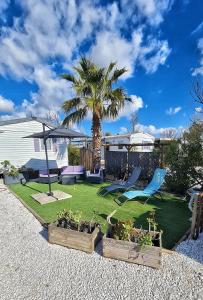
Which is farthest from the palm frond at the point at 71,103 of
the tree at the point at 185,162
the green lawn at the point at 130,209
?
the tree at the point at 185,162

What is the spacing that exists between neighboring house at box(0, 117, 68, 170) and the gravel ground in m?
8.70

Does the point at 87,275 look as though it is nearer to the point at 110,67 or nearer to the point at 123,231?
the point at 123,231

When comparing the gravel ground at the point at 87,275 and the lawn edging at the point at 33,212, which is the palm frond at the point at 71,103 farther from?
the gravel ground at the point at 87,275

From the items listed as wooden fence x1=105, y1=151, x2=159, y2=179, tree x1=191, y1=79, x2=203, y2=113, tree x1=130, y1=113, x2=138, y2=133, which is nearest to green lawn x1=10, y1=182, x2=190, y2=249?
wooden fence x1=105, y1=151, x2=159, y2=179

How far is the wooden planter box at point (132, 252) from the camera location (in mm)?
2748

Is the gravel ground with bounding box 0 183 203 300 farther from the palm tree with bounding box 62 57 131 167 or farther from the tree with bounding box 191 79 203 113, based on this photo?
the palm tree with bounding box 62 57 131 167

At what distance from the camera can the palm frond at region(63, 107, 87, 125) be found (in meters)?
8.96

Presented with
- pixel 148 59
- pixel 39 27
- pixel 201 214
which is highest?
pixel 148 59

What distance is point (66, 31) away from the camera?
757 centimetres

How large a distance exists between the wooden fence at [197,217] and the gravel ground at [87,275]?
0.53 ft

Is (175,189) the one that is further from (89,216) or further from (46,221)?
(46,221)

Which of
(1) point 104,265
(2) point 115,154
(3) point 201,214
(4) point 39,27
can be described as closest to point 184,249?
(3) point 201,214

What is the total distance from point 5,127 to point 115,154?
7067 mm

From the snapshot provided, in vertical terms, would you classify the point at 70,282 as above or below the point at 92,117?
below
